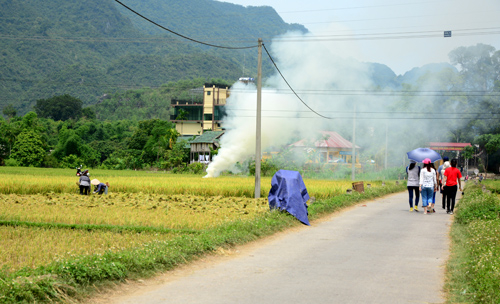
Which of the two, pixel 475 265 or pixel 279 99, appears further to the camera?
pixel 279 99

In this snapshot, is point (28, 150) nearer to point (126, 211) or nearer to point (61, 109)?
point (61, 109)

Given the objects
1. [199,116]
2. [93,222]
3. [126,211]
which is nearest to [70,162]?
[199,116]

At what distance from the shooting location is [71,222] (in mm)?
15359

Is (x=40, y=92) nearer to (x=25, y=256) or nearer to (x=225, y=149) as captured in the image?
(x=225, y=149)

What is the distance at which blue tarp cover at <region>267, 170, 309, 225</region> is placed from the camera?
14.7 m

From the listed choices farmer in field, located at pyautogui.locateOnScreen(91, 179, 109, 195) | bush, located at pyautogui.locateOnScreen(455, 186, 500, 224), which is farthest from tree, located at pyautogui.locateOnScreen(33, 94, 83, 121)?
bush, located at pyautogui.locateOnScreen(455, 186, 500, 224)

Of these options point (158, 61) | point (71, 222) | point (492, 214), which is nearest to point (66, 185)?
point (71, 222)

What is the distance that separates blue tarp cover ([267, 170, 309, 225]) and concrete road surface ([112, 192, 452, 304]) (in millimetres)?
1307

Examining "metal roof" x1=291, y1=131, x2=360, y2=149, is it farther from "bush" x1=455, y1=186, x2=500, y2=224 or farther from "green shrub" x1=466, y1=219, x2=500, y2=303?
"green shrub" x1=466, y1=219, x2=500, y2=303

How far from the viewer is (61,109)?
107 metres

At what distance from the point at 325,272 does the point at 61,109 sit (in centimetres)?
10708

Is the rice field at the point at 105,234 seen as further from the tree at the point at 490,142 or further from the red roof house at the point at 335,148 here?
the tree at the point at 490,142

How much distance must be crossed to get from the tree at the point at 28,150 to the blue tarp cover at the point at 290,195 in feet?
194

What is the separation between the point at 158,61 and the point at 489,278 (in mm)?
160874
